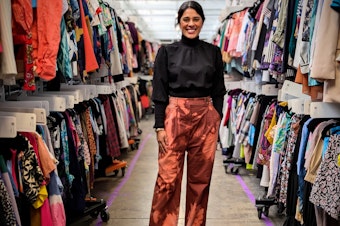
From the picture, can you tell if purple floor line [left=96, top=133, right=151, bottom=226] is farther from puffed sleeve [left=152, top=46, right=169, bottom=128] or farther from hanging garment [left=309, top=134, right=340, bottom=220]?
hanging garment [left=309, top=134, right=340, bottom=220]

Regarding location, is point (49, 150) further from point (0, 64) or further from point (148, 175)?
point (148, 175)

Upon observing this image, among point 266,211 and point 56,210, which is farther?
point 266,211

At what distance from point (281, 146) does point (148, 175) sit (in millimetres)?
2249

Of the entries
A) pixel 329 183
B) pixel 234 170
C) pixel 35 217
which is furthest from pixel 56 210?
pixel 234 170

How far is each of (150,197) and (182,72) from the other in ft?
6.20

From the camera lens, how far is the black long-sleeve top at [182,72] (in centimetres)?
258

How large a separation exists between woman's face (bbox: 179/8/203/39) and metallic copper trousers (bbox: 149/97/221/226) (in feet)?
1.47

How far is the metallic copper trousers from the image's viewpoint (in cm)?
258

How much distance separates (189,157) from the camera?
2719 mm

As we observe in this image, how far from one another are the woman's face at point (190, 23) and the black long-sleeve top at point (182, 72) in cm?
4

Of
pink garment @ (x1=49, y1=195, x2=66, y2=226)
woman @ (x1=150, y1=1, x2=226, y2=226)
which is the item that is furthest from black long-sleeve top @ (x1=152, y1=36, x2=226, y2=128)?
pink garment @ (x1=49, y1=195, x2=66, y2=226)

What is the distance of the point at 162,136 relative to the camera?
2609 mm

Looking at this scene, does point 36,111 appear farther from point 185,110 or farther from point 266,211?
point 266,211

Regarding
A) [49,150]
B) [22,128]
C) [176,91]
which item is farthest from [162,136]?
[22,128]
